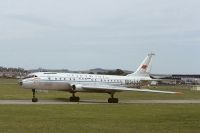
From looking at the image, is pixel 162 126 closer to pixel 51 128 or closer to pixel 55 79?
pixel 51 128

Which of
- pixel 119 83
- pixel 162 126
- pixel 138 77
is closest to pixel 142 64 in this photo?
pixel 138 77

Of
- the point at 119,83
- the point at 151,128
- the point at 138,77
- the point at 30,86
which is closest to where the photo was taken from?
the point at 151,128

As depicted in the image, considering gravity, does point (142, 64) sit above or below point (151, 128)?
above

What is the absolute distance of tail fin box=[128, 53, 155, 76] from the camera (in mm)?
52938

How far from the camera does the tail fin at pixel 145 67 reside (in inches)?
2084

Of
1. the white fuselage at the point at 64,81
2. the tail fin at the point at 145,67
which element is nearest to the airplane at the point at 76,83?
the white fuselage at the point at 64,81

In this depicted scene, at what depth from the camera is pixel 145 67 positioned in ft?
174

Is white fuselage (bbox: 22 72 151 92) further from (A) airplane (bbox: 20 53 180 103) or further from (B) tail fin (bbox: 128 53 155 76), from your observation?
(B) tail fin (bbox: 128 53 155 76)

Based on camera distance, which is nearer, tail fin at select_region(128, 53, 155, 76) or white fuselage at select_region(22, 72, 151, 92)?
white fuselage at select_region(22, 72, 151, 92)

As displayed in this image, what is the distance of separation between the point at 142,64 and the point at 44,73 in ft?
45.5

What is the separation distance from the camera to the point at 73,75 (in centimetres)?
4575

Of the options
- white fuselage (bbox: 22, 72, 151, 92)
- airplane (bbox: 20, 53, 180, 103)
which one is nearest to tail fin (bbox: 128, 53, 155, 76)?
airplane (bbox: 20, 53, 180, 103)

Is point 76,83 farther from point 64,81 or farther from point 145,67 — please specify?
point 145,67

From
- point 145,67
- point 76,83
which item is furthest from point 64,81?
point 145,67
